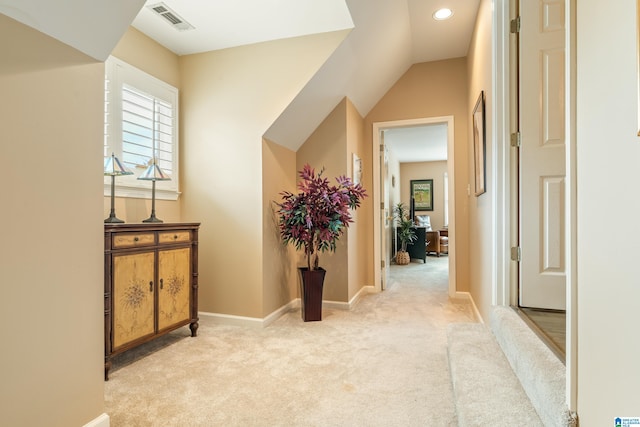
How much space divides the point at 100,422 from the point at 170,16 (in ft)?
9.13

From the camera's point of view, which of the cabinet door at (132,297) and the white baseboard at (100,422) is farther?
the cabinet door at (132,297)

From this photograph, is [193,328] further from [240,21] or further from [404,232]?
[404,232]

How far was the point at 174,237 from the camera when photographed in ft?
8.71

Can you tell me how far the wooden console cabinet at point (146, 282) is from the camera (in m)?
2.14

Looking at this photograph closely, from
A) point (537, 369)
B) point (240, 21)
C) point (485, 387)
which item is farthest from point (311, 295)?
point (240, 21)

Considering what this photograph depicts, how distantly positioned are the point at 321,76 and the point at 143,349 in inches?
104

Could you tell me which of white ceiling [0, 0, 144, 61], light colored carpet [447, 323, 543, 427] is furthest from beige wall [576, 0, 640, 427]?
white ceiling [0, 0, 144, 61]

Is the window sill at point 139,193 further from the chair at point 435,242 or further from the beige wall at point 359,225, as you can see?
the chair at point 435,242

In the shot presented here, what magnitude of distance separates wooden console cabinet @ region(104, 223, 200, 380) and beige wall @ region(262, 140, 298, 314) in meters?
0.63

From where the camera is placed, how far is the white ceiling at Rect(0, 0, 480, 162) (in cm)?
264

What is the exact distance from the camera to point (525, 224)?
210cm

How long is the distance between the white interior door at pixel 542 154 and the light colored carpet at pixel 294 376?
0.83 m

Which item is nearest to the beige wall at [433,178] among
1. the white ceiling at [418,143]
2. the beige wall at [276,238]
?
the white ceiling at [418,143]

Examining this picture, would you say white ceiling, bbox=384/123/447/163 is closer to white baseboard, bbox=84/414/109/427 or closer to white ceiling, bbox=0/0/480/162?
white ceiling, bbox=0/0/480/162
